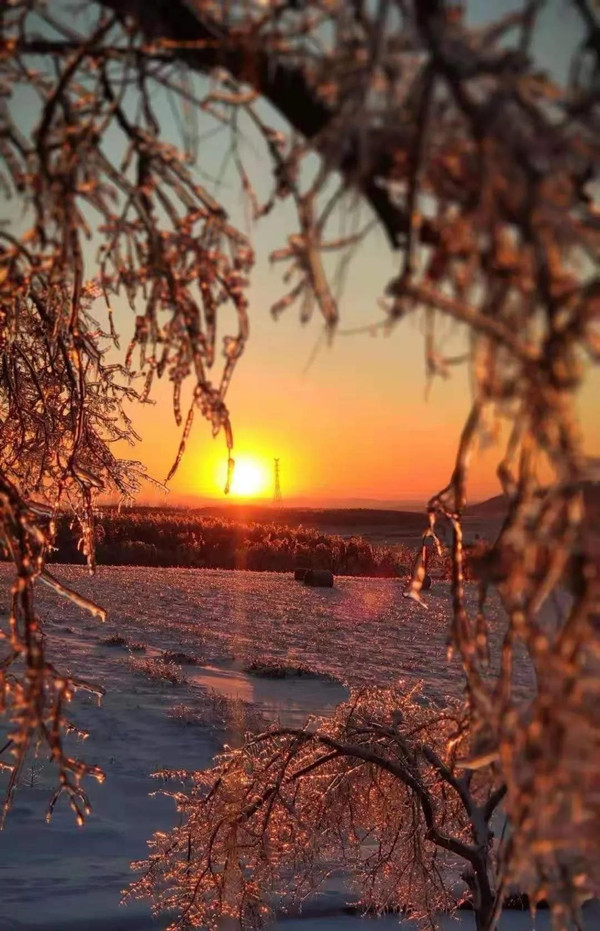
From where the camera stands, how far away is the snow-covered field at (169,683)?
7.62m

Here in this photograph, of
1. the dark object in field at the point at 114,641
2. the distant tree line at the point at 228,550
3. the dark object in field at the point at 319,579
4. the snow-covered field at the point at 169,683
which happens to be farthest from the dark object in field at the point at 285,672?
the distant tree line at the point at 228,550

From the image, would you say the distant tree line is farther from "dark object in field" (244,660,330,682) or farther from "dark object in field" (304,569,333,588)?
"dark object in field" (244,660,330,682)

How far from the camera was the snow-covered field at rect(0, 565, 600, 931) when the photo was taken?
762 centimetres

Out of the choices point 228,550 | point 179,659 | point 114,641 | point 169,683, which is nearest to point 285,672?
point 179,659

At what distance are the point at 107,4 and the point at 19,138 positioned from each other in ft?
1.40

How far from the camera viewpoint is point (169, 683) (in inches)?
586

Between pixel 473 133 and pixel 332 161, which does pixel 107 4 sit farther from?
pixel 473 133

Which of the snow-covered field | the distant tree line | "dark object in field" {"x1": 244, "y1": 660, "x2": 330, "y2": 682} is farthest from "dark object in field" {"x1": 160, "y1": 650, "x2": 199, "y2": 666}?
the distant tree line

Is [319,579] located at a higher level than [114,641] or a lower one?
higher

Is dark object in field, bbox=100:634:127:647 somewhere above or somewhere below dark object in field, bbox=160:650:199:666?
above

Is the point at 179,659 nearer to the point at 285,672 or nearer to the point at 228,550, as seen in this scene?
the point at 285,672

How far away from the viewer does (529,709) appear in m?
1.55

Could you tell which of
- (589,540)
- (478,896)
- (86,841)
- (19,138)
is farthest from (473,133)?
(86,841)

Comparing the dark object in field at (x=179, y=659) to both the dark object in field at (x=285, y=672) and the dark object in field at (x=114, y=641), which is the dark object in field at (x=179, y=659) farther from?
the dark object in field at (x=285, y=672)
